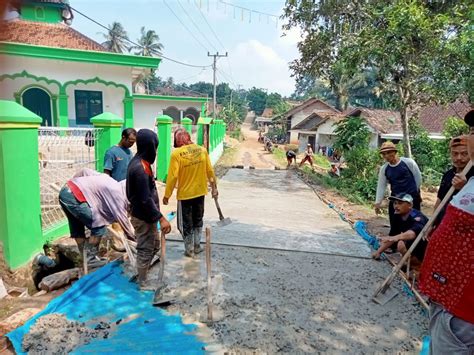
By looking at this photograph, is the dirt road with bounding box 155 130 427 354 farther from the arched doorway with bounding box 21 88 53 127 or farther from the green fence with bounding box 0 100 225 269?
the arched doorway with bounding box 21 88 53 127

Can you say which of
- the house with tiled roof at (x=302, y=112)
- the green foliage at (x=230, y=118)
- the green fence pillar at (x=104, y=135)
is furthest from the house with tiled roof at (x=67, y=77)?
the green foliage at (x=230, y=118)

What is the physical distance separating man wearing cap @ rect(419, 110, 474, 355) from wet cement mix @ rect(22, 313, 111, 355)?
2.34 metres

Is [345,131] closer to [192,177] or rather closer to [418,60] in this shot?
[418,60]

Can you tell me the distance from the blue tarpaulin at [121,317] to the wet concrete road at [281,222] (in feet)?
6.80

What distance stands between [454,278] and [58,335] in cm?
274

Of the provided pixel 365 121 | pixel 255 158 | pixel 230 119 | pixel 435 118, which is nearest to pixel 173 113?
pixel 255 158

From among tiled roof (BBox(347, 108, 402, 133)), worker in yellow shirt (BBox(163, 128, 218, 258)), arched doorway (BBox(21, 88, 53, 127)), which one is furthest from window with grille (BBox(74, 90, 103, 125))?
tiled roof (BBox(347, 108, 402, 133))

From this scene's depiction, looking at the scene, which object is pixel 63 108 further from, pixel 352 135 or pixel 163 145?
pixel 352 135

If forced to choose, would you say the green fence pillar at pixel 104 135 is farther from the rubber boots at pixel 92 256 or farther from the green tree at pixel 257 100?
the green tree at pixel 257 100

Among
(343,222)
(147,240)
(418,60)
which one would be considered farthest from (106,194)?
(418,60)

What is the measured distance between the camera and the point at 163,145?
9.62 m

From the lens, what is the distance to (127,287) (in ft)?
12.1

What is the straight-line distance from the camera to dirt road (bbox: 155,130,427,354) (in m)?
2.95

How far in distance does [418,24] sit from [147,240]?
7.91 m
